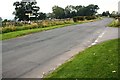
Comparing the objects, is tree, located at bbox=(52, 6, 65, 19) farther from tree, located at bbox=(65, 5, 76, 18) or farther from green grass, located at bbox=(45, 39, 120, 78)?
green grass, located at bbox=(45, 39, 120, 78)

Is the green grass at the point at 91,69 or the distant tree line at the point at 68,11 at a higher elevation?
the distant tree line at the point at 68,11

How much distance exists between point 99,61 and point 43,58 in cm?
338

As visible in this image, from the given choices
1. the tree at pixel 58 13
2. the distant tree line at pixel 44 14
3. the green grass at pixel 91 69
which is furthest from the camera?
the tree at pixel 58 13

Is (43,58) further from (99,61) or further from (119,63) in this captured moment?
(119,63)

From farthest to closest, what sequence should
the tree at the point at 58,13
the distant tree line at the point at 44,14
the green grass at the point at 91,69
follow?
the tree at the point at 58,13
the distant tree line at the point at 44,14
the green grass at the point at 91,69

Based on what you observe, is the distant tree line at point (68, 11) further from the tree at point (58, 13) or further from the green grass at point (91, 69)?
the green grass at point (91, 69)

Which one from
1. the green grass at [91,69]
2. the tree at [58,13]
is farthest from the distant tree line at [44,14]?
the green grass at [91,69]

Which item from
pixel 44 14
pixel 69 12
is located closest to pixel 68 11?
pixel 69 12

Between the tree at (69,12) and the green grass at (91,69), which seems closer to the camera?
the green grass at (91,69)

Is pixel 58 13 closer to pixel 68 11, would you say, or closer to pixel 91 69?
pixel 68 11

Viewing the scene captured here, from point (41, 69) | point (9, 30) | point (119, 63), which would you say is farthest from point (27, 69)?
point (9, 30)

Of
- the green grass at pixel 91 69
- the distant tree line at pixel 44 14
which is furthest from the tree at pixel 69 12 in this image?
the green grass at pixel 91 69

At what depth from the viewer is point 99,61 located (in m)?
11.1

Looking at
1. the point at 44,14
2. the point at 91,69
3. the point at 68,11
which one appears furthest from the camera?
the point at 68,11
